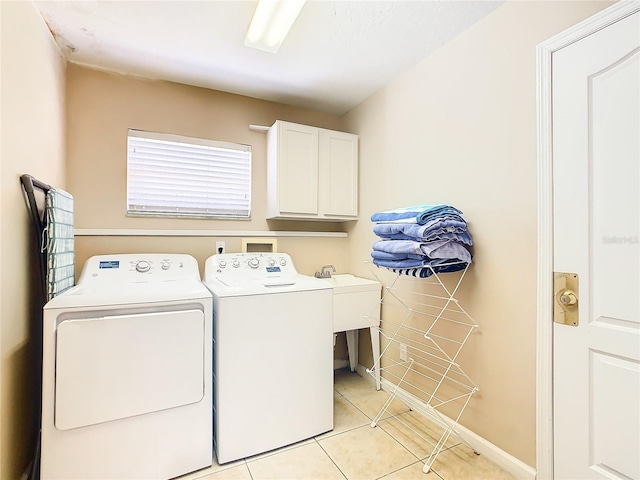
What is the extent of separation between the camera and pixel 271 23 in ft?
5.74

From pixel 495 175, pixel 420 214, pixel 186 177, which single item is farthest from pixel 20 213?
pixel 495 175

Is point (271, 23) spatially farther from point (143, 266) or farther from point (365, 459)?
point (365, 459)

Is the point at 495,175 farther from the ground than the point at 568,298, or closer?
farther from the ground

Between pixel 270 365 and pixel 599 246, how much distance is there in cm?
163

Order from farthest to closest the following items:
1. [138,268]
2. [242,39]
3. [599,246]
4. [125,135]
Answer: [125,135]
[138,268]
[242,39]
[599,246]

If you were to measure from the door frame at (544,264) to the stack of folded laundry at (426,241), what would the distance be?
374 mm

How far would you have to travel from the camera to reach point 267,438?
69.7 inches

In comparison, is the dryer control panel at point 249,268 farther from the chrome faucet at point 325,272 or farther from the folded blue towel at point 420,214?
the folded blue towel at point 420,214

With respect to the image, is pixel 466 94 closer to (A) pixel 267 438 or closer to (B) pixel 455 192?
(B) pixel 455 192

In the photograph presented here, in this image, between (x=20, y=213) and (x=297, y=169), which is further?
(x=297, y=169)

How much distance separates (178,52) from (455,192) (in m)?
1.98

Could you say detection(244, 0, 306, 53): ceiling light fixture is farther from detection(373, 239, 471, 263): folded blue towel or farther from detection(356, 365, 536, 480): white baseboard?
detection(356, 365, 536, 480): white baseboard

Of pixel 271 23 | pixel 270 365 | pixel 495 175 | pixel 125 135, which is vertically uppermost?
pixel 271 23

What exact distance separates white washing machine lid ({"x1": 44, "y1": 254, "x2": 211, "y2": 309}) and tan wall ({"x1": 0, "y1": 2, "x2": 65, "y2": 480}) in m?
0.20
